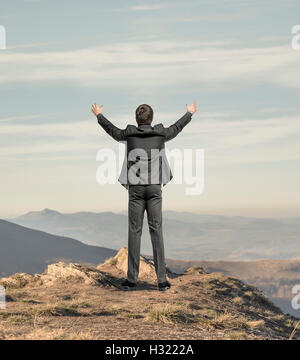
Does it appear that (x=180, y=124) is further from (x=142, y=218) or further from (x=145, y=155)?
(x=142, y=218)

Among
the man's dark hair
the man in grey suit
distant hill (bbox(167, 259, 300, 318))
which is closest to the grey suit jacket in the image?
the man in grey suit

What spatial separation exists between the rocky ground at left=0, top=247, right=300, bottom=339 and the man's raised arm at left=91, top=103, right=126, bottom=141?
12.0 ft

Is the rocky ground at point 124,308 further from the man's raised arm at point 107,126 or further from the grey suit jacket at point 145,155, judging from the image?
the man's raised arm at point 107,126

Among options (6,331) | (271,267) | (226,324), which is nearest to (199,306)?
(226,324)

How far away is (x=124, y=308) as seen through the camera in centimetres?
1232

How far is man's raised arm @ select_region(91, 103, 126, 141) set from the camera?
11984 millimetres

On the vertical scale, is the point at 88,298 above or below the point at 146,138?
below

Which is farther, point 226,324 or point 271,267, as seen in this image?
point 271,267

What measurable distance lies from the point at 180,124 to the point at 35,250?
108531 millimetres

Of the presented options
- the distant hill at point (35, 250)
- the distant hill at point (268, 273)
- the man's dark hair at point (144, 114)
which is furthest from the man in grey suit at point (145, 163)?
the distant hill at point (35, 250)
